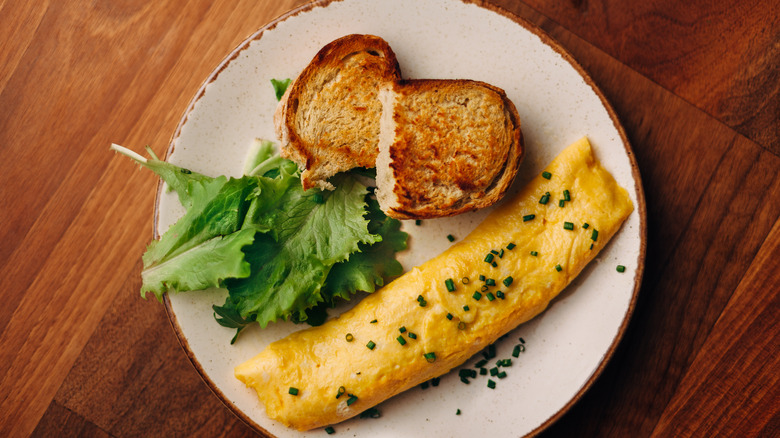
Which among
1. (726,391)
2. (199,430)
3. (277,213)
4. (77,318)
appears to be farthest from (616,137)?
(77,318)

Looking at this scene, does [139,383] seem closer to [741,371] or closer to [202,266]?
[202,266]

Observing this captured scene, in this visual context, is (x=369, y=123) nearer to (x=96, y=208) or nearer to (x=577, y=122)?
(x=577, y=122)

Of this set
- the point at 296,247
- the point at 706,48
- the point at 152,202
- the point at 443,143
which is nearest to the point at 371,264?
the point at 296,247

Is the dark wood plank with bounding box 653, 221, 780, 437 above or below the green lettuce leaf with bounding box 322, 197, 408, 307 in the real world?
above

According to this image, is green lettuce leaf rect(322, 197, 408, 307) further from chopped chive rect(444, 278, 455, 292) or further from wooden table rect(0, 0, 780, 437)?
wooden table rect(0, 0, 780, 437)

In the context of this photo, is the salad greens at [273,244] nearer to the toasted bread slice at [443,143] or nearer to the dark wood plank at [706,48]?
the toasted bread slice at [443,143]

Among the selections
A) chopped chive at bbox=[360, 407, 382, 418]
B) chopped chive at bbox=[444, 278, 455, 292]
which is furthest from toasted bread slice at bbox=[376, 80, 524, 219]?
chopped chive at bbox=[360, 407, 382, 418]
